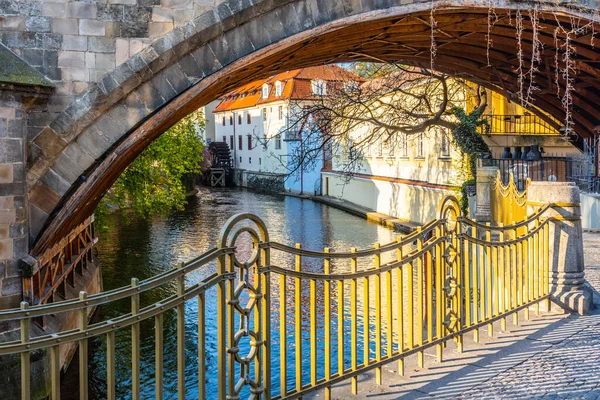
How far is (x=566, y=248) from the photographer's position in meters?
6.93

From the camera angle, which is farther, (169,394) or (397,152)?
(397,152)

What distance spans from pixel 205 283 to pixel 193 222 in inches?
879

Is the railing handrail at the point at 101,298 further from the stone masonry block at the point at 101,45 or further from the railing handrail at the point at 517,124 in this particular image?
the railing handrail at the point at 517,124

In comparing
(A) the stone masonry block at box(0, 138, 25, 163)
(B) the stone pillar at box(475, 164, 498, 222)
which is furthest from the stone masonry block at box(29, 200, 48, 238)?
(B) the stone pillar at box(475, 164, 498, 222)

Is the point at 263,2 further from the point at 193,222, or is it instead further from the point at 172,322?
the point at 193,222

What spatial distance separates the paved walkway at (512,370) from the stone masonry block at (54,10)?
4.64 m

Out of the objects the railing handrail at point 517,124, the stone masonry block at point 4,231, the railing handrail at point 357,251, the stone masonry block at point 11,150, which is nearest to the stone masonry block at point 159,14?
the stone masonry block at point 11,150

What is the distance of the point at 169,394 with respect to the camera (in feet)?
28.1

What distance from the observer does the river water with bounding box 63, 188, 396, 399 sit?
9.38 metres

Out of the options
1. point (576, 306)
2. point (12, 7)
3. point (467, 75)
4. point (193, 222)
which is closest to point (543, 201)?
point (576, 306)

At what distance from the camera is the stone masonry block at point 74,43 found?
7184 mm

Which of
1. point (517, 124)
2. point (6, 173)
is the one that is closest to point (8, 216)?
point (6, 173)

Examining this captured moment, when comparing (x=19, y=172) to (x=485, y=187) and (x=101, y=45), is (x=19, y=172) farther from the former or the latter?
(x=485, y=187)

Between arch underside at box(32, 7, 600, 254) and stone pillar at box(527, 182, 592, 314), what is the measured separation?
2407 mm
